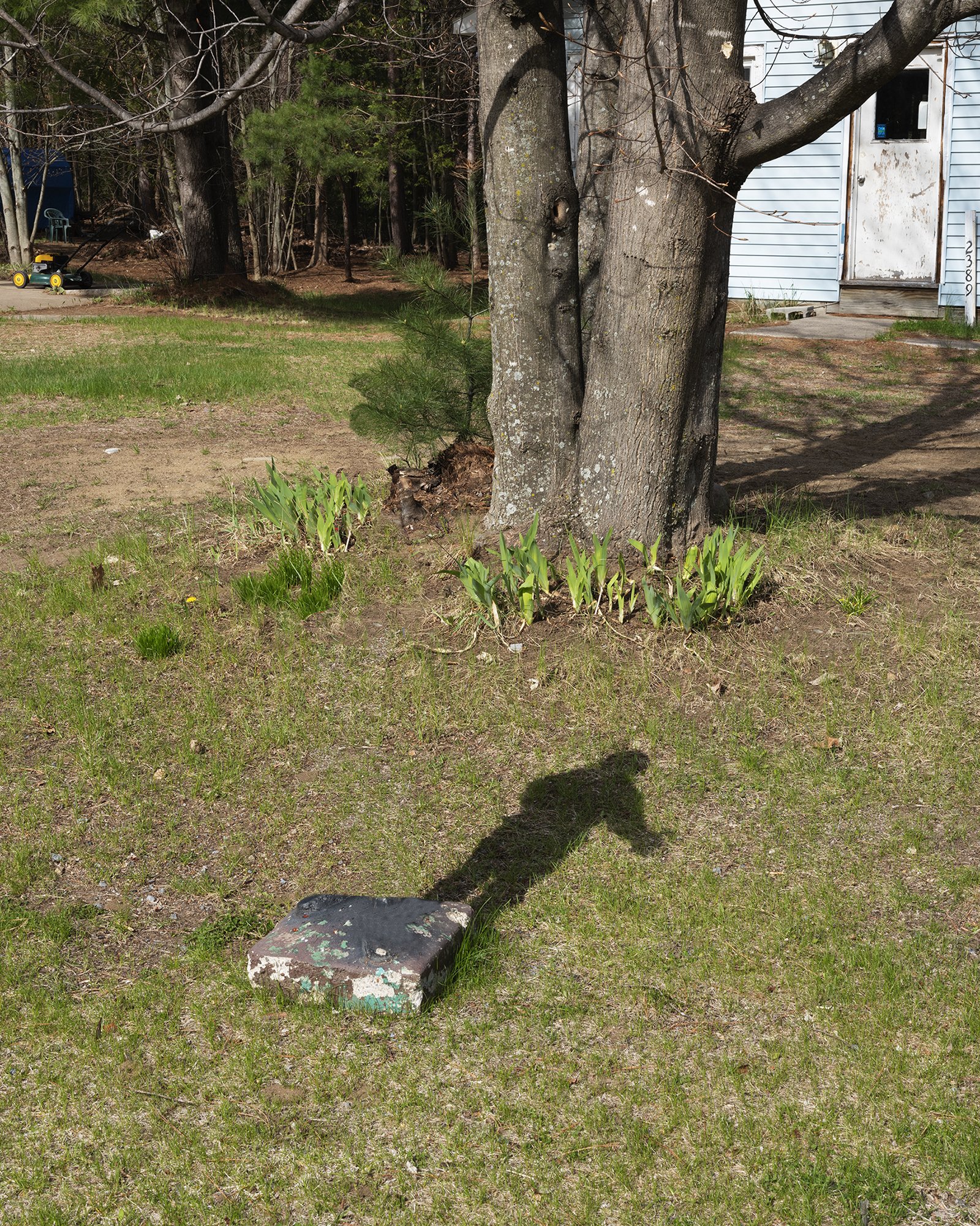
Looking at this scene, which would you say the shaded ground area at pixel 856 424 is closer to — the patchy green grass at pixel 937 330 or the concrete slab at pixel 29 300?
the patchy green grass at pixel 937 330

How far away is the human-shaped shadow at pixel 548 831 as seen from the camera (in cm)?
366

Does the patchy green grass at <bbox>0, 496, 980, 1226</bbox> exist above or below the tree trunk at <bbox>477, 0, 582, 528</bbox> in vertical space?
below

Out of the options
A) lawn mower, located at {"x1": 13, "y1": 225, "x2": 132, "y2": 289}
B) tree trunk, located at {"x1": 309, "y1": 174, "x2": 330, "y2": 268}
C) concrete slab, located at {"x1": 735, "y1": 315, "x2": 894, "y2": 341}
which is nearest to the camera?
concrete slab, located at {"x1": 735, "y1": 315, "x2": 894, "y2": 341}

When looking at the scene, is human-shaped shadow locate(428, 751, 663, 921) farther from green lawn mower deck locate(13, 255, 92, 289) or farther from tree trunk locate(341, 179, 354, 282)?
tree trunk locate(341, 179, 354, 282)

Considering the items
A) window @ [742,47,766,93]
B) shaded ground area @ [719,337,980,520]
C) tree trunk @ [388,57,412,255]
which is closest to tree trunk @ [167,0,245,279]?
tree trunk @ [388,57,412,255]

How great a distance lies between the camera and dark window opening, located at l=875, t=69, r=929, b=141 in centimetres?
1424

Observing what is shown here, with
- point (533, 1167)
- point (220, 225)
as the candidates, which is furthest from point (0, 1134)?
point (220, 225)

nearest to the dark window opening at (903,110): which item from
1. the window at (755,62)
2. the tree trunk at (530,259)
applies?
the window at (755,62)

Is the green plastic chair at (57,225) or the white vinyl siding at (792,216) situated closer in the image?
the white vinyl siding at (792,216)

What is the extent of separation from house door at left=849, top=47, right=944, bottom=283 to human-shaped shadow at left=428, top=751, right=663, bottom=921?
40.2ft

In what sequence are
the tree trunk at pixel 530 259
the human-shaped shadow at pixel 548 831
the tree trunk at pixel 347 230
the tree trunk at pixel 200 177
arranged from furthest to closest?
1. the tree trunk at pixel 347 230
2. the tree trunk at pixel 200 177
3. the tree trunk at pixel 530 259
4. the human-shaped shadow at pixel 548 831

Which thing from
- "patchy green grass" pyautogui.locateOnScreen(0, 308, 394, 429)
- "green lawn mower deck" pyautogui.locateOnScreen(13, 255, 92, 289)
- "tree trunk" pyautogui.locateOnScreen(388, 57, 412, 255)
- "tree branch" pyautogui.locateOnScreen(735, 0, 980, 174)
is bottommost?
"patchy green grass" pyautogui.locateOnScreen(0, 308, 394, 429)

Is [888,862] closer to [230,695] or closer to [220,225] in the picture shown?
[230,695]

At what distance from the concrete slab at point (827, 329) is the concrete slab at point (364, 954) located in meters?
10.9
